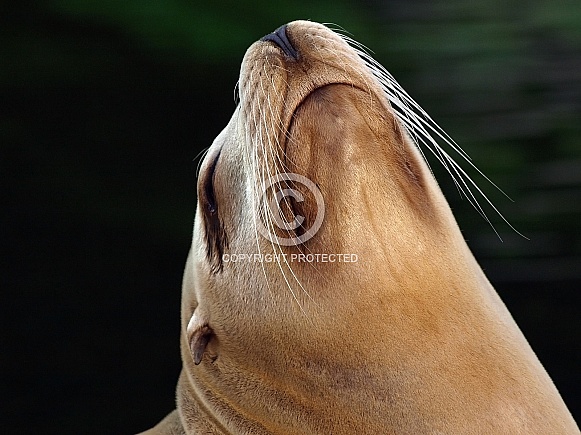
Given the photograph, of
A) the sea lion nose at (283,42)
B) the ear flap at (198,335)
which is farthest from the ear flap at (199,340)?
the sea lion nose at (283,42)

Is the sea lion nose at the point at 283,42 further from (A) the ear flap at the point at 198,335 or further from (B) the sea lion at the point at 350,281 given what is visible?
(A) the ear flap at the point at 198,335

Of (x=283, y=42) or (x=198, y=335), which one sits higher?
(x=283, y=42)

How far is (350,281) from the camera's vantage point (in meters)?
2.21

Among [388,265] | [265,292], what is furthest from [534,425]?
[265,292]

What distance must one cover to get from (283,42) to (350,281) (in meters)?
0.57

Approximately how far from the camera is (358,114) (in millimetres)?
2244

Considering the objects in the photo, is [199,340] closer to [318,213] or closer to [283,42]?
[318,213]

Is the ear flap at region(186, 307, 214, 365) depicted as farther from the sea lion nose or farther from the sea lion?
the sea lion nose

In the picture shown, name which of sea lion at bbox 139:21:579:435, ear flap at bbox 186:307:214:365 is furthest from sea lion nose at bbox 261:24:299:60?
ear flap at bbox 186:307:214:365

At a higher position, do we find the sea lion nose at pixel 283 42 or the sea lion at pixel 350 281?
the sea lion nose at pixel 283 42

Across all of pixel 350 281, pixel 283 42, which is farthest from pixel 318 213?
pixel 283 42

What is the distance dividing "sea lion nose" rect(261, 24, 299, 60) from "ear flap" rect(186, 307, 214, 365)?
679 millimetres

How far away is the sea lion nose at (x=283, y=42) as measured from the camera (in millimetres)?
2297

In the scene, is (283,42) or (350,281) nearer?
(350,281)
